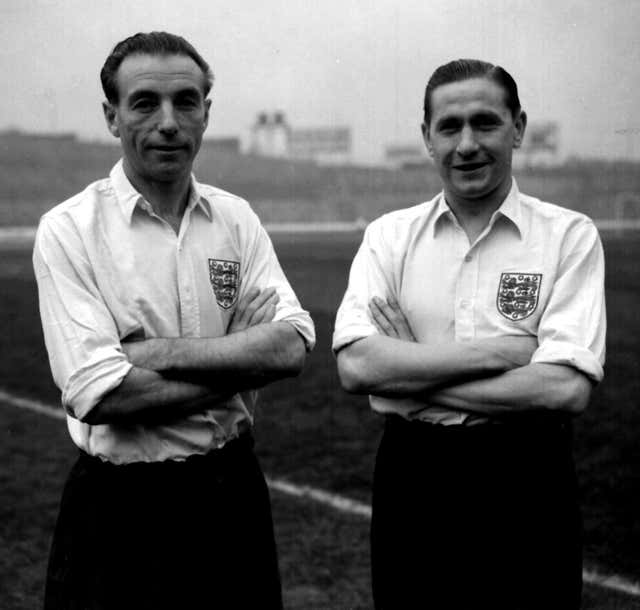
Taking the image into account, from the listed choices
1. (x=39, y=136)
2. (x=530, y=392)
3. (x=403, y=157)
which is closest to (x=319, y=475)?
(x=530, y=392)

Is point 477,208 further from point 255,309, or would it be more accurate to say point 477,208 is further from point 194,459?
point 194,459

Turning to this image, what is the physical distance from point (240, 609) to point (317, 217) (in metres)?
19.4

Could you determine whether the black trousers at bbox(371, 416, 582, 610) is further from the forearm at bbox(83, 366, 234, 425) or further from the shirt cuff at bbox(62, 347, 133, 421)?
the shirt cuff at bbox(62, 347, 133, 421)

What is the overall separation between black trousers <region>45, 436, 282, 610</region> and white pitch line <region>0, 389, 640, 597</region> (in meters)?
2.36

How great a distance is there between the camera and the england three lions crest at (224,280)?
2838 millimetres

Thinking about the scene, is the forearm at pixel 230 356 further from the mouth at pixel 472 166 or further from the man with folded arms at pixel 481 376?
the mouth at pixel 472 166

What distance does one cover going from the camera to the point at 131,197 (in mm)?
2768

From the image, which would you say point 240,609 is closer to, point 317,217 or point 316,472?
point 316,472

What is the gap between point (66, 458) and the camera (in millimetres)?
6992

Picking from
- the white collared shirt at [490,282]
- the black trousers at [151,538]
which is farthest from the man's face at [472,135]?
the black trousers at [151,538]

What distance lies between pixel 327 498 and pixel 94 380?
351cm

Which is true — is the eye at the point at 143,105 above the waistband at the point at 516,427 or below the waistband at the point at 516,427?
above

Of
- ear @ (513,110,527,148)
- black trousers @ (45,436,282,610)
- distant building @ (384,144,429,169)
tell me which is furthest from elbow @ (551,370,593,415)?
distant building @ (384,144,429,169)

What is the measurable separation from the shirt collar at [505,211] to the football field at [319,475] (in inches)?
87.3
